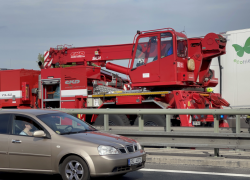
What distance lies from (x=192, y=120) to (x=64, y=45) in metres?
6.38

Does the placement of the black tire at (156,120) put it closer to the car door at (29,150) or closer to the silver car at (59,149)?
the silver car at (59,149)

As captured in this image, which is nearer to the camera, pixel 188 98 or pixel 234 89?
pixel 188 98

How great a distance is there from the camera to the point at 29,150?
6.78 meters

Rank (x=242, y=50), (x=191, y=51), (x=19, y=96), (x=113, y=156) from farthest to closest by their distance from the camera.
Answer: (x=19, y=96) < (x=242, y=50) < (x=191, y=51) < (x=113, y=156)

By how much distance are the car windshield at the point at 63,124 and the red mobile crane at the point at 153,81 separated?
4213 mm

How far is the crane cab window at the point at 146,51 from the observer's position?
12062 mm

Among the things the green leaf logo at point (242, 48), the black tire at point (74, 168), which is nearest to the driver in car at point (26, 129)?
the black tire at point (74, 168)

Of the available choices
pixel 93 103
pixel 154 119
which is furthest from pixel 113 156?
pixel 93 103

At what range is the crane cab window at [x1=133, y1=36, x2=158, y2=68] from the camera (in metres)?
12.1

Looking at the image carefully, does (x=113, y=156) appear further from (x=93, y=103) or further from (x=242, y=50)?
(x=242, y=50)

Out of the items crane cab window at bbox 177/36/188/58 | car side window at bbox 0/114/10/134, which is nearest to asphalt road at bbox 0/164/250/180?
car side window at bbox 0/114/10/134

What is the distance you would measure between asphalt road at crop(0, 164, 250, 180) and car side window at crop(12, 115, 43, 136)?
1.00 m

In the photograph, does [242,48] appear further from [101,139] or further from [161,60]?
[101,139]

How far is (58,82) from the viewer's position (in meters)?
13.6
